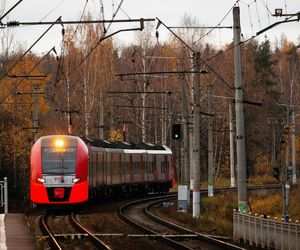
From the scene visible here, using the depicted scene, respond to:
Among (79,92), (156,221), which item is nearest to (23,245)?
(156,221)

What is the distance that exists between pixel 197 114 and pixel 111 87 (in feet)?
125

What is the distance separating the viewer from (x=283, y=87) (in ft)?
298

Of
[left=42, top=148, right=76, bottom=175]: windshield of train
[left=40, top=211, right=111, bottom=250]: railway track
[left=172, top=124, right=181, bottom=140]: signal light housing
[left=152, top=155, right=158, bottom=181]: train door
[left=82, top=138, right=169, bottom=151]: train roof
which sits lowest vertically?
[left=40, top=211, right=111, bottom=250]: railway track

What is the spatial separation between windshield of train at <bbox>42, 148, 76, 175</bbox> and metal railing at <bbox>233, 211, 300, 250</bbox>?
9468 millimetres

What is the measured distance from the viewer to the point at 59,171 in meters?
30.2

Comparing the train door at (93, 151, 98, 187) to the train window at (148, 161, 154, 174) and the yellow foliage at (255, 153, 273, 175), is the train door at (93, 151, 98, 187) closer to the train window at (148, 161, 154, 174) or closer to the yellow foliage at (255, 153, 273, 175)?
the train window at (148, 161, 154, 174)

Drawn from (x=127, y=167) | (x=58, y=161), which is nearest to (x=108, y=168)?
(x=127, y=167)

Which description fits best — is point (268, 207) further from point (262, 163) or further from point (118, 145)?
point (262, 163)

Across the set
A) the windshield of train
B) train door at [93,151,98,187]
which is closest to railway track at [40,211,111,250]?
the windshield of train

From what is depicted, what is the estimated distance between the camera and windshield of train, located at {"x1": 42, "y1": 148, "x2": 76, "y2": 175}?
3023 cm

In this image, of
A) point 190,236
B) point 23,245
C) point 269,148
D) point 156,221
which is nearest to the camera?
point 23,245

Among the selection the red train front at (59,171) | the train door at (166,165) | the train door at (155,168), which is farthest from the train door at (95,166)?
the train door at (166,165)

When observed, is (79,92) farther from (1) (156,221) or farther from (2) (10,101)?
(1) (156,221)

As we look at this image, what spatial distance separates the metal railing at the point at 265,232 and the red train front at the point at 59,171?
9311 millimetres
